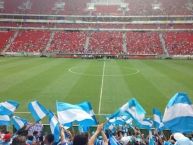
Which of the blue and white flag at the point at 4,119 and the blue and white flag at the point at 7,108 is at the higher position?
the blue and white flag at the point at 7,108

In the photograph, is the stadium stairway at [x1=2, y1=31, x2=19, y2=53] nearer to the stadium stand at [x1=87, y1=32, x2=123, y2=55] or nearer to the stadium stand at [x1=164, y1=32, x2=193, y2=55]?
the stadium stand at [x1=87, y1=32, x2=123, y2=55]

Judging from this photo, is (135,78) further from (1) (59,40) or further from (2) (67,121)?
(1) (59,40)

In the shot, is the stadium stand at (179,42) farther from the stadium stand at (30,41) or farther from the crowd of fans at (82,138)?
the crowd of fans at (82,138)

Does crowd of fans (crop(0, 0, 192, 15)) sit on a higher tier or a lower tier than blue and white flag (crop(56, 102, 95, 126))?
higher

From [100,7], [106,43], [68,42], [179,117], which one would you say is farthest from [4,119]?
[100,7]

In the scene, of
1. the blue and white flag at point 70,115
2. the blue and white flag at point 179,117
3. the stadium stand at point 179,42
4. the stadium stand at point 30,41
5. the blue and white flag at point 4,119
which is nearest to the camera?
the blue and white flag at point 179,117

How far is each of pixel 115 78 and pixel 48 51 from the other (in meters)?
41.8

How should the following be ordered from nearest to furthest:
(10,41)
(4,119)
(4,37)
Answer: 1. (4,119)
2. (10,41)
3. (4,37)

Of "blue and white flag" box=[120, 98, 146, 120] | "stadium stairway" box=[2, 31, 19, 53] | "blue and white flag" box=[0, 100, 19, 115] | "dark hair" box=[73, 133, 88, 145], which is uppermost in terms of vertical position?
"dark hair" box=[73, 133, 88, 145]

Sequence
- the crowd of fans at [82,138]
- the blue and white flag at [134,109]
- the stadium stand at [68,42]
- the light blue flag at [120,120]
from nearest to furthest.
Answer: the crowd of fans at [82,138], the blue and white flag at [134,109], the light blue flag at [120,120], the stadium stand at [68,42]

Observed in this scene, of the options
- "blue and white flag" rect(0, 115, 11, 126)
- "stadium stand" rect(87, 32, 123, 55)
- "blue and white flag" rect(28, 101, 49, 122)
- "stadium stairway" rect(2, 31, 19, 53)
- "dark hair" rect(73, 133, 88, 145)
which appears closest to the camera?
"dark hair" rect(73, 133, 88, 145)

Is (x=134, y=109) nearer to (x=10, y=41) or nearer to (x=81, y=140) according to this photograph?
(x=81, y=140)

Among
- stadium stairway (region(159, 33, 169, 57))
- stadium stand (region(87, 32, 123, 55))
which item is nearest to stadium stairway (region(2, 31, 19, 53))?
stadium stand (region(87, 32, 123, 55))

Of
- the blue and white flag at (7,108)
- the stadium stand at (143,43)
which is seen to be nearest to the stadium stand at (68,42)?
the stadium stand at (143,43)
